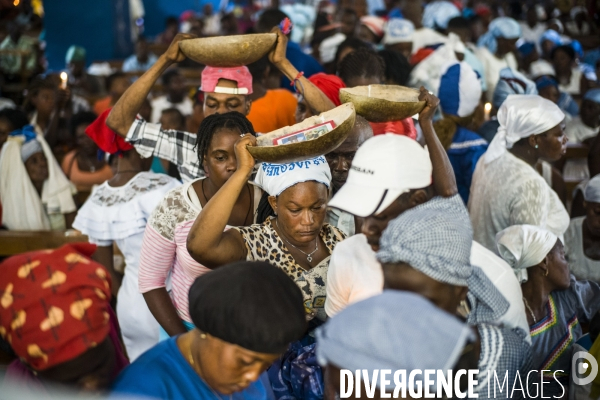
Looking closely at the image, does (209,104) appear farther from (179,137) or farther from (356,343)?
(356,343)

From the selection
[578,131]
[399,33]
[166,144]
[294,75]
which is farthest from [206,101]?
[578,131]

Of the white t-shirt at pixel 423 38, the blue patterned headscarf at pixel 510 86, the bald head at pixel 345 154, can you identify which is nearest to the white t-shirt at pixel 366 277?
the bald head at pixel 345 154

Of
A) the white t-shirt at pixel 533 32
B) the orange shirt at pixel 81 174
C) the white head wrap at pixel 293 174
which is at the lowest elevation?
the white t-shirt at pixel 533 32

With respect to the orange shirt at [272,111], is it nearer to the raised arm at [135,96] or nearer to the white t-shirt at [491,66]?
the raised arm at [135,96]

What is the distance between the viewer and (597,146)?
4.59 m

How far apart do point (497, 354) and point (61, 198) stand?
3700mm

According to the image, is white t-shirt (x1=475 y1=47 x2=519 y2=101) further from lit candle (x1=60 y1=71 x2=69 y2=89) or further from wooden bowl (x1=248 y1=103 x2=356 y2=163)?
wooden bowl (x1=248 y1=103 x2=356 y2=163)

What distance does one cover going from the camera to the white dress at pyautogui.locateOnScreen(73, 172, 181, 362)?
3.20 metres

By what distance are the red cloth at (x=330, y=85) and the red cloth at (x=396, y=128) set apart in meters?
0.33

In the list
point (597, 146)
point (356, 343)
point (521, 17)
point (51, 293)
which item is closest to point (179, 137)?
point (51, 293)

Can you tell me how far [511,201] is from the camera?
11.2 feet

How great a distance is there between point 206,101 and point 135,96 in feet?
1.31

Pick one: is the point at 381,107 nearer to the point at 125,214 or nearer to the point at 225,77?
the point at 225,77

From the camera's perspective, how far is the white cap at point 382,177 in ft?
6.65
